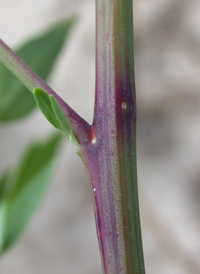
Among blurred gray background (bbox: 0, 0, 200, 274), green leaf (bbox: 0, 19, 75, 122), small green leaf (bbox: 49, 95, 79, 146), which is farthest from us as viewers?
blurred gray background (bbox: 0, 0, 200, 274)

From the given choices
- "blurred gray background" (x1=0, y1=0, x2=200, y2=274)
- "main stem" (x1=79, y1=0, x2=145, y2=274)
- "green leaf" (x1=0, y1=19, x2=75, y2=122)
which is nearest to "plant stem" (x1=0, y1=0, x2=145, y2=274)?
"main stem" (x1=79, y1=0, x2=145, y2=274)

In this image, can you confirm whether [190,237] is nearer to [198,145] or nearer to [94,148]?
[198,145]

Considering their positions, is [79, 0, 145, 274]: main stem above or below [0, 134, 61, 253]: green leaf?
above

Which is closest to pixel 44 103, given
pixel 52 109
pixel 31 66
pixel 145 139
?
pixel 52 109

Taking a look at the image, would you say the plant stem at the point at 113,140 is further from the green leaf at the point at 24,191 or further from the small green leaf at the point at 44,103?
the green leaf at the point at 24,191

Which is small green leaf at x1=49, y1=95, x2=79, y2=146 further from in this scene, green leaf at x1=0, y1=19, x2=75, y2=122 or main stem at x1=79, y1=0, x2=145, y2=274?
green leaf at x1=0, y1=19, x2=75, y2=122

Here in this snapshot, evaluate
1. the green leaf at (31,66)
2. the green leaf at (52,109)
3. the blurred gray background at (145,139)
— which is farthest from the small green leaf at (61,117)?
the blurred gray background at (145,139)
